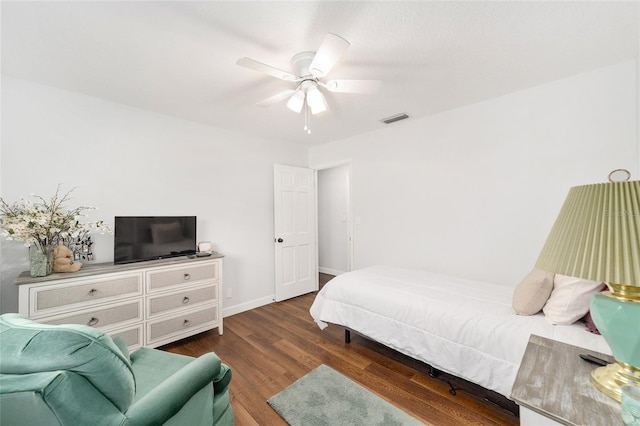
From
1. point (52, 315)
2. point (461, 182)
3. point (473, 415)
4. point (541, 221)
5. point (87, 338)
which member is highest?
point (461, 182)

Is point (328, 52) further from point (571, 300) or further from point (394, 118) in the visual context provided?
point (571, 300)

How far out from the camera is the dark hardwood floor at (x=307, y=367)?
167 cm

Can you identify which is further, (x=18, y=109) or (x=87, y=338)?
(x=18, y=109)

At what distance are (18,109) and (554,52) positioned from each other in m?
4.34

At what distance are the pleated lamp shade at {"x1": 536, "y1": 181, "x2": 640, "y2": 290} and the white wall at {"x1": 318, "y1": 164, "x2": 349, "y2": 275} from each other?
427 centimetres

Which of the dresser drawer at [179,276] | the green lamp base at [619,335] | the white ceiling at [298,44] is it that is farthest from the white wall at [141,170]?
the green lamp base at [619,335]

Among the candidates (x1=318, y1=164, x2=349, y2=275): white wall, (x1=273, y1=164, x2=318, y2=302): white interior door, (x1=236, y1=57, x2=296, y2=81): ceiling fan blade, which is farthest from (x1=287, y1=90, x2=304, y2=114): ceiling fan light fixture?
(x1=318, y1=164, x2=349, y2=275): white wall

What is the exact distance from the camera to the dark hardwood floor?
65.7 inches

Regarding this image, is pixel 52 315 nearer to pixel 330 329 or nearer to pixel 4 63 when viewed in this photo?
pixel 4 63

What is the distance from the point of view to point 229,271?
3.34 meters

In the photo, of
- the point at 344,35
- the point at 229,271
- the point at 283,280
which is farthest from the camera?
the point at 283,280

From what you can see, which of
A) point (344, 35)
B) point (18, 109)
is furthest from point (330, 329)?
point (18, 109)

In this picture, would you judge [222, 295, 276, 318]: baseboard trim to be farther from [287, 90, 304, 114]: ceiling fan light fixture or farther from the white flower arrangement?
[287, 90, 304, 114]: ceiling fan light fixture

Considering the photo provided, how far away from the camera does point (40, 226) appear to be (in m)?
1.92
